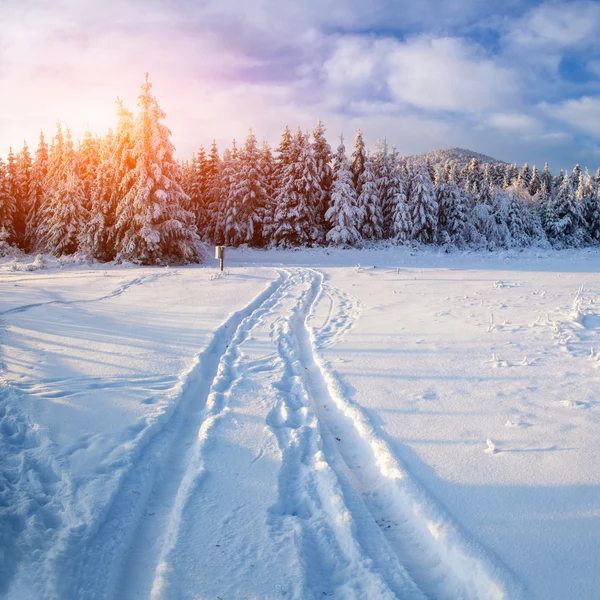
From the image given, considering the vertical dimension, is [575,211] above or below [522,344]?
above

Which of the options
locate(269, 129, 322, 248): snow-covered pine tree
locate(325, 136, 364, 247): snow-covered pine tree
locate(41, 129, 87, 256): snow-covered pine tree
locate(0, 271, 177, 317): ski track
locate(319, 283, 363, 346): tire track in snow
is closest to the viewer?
locate(319, 283, 363, 346): tire track in snow

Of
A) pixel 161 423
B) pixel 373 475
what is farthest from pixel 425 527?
pixel 161 423

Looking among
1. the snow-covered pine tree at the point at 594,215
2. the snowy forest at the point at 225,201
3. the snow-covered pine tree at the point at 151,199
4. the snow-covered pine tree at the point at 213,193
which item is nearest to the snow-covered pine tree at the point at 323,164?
the snowy forest at the point at 225,201

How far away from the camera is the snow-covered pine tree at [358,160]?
119 ft

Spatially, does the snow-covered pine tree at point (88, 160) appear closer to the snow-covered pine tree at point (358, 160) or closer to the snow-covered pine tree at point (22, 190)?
the snow-covered pine tree at point (22, 190)

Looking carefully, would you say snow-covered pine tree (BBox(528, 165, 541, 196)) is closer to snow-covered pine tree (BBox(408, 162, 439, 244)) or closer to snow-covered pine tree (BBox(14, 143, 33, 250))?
snow-covered pine tree (BBox(408, 162, 439, 244))

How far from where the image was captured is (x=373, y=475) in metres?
3.59

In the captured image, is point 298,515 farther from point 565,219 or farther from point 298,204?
point 565,219

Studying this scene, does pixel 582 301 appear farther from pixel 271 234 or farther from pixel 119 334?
pixel 271 234

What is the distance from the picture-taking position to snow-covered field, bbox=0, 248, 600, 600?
2518mm

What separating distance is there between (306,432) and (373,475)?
34.7 inches

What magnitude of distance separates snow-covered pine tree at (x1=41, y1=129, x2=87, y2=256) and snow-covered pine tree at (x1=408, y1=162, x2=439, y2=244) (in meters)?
27.1

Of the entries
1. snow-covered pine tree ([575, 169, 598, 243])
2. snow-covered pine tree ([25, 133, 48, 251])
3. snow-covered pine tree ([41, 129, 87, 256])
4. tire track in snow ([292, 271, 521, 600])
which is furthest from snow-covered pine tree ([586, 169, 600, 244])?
snow-covered pine tree ([25, 133, 48, 251])

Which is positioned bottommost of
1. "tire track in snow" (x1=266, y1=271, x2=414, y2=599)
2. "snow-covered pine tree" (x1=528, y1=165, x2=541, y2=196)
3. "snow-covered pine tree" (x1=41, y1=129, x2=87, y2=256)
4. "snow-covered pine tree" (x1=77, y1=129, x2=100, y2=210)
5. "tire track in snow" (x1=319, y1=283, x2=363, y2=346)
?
"tire track in snow" (x1=266, y1=271, x2=414, y2=599)
